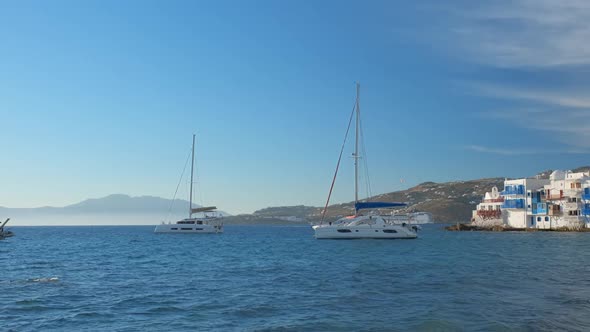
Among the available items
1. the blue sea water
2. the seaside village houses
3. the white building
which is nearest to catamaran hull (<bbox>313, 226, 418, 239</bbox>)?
the blue sea water

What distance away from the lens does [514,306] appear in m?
20.2

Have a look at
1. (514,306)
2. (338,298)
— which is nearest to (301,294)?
(338,298)

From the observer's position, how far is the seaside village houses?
99.9 m

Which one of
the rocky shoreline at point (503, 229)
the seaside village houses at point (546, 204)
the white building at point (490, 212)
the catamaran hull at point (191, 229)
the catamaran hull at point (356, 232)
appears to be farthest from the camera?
the white building at point (490, 212)

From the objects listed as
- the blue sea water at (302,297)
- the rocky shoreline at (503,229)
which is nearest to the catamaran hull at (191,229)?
the rocky shoreline at (503,229)

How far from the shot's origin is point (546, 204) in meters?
106

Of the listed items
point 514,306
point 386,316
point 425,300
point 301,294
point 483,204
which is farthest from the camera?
point 483,204

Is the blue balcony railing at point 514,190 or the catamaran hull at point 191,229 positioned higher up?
the blue balcony railing at point 514,190

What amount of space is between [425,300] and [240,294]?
8.53 meters

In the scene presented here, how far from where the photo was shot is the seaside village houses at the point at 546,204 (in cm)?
9988

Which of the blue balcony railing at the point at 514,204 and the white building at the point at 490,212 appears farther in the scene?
the white building at the point at 490,212

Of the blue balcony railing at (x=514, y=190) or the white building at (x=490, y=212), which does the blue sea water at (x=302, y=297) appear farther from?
the white building at (x=490, y=212)

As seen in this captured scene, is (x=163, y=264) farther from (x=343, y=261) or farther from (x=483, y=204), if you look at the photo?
(x=483, y=204)

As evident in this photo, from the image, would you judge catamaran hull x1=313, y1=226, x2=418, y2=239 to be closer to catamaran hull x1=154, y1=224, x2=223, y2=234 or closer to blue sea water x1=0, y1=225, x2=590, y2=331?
blue sea water x1=0, y1=225, x2=590, y2=331
